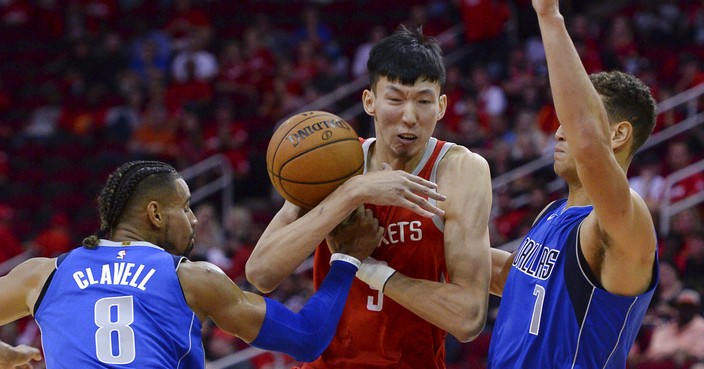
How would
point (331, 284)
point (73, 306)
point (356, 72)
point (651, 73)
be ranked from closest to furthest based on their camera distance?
point (73, 306), point (331, 284), point (651, 73), point (356, 72)

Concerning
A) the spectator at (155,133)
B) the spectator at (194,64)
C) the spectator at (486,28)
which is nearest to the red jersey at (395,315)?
the spectator at (155,133)

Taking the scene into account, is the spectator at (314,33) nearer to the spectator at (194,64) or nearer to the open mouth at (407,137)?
the spectator at (194,64)

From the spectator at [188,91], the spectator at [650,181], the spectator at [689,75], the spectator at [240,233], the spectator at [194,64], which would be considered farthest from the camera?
the spectator at [194,64]

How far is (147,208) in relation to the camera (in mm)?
4434

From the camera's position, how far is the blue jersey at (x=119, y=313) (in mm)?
4117

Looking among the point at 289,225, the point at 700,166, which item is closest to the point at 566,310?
the point at 289,225

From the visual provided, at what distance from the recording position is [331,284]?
458 cm

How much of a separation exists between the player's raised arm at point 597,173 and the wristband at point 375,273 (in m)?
0.94

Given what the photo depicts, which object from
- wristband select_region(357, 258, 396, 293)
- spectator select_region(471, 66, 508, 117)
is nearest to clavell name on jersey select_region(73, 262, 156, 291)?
wristband select_region(357, 258, 396, 293)

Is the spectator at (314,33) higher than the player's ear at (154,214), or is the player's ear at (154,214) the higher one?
the spectator at (314,33)

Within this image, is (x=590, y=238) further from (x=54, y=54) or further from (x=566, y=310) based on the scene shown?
(x=54, y=54)

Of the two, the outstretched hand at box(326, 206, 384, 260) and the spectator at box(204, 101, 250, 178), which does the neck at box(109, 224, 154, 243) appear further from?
the spectator at box(204, 101, 250, 178)

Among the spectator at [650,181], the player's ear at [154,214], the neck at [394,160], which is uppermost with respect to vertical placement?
the neck at [394,160]

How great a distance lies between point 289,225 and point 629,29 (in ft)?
37.3
